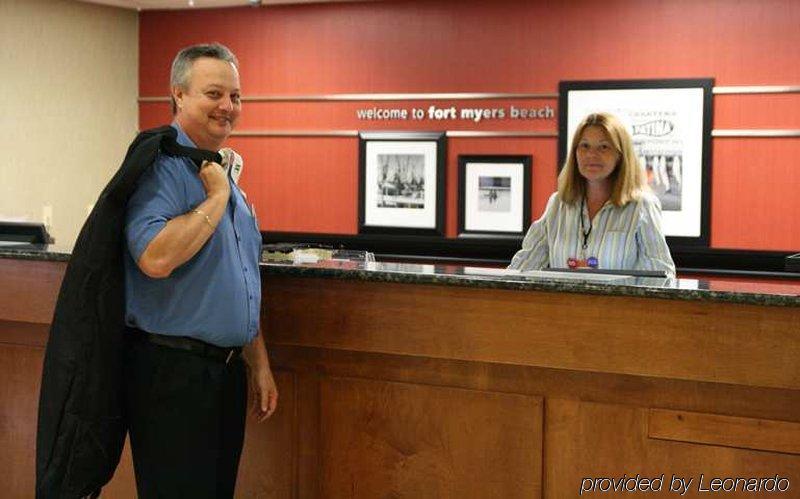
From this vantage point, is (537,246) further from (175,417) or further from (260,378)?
(175,417)

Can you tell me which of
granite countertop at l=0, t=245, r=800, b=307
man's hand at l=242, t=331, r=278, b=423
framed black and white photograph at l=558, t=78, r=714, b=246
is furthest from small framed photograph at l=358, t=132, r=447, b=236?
man's hand at l=242, t=331, r=278, b=423

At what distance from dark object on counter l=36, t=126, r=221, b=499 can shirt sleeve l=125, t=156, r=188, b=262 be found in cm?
3

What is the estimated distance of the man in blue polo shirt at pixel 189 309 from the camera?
2518mm

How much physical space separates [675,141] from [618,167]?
2358 millimetres

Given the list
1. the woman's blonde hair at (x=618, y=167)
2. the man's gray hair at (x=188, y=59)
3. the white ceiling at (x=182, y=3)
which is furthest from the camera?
the white ceiling at (x=182, y=3)

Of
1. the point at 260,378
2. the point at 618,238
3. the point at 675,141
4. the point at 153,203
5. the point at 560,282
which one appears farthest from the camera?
the point at 675,141

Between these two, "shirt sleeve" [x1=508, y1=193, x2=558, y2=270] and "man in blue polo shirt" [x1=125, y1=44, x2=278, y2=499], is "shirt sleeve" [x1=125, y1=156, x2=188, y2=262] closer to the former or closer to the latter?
"man in blue polo shirt" [x1=125, y1=44, x2=278, y2=499]

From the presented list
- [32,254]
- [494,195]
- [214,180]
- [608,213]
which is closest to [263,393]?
[214,180]

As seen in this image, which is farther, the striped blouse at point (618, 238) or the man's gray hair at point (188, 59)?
the striped blouse at point (618, 238)

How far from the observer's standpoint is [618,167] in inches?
150

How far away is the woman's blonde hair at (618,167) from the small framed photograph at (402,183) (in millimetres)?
2646

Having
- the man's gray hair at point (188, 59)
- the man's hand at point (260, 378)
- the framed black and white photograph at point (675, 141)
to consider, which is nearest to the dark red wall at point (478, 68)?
the framed black and white photograph at point (675, 141)

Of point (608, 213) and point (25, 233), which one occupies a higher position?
point (608, 213)

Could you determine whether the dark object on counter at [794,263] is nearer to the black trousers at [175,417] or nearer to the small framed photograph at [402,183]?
the black trousers at [175,417]
